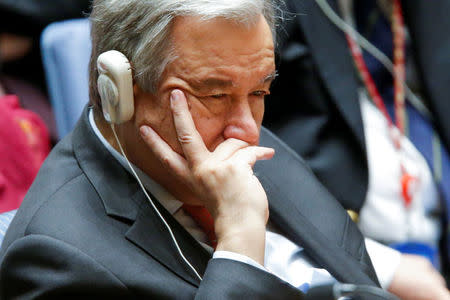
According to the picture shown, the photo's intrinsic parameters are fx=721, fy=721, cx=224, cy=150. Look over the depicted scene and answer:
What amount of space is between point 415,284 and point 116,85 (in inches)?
27.8

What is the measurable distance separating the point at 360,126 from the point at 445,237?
382 millimetres

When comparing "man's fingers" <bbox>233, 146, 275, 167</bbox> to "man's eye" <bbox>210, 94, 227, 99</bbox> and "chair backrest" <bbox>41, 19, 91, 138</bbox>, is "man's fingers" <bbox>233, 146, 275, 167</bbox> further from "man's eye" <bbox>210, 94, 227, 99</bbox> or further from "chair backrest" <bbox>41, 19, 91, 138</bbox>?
"chair backrest" <bbox>41, 19, 91, 138</bbox>

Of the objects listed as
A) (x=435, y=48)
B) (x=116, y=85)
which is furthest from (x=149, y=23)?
(x=435, y=48)

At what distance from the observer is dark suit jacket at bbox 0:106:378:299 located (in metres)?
0.98

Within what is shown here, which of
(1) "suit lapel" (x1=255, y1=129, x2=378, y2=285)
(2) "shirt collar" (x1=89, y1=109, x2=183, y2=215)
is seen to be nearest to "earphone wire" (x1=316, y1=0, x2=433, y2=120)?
(1) "suit lapel" (x1=255, y1=129, x2=378, y2=285)

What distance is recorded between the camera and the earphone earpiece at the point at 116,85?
99 cm

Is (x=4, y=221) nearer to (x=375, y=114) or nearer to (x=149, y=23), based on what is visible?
(x=149, y=23)

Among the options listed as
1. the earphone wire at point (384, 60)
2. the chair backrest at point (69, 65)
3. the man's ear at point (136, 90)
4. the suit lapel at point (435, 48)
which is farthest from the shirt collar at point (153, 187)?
the suit lapel at point (435, 48)

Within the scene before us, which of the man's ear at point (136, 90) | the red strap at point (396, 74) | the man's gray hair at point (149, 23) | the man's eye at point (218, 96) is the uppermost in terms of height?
the man's gray hair at point (149, 23)

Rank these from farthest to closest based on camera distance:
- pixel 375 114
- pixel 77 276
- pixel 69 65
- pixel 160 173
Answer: pixel 375 114 → pixel 69 65 → pixel 160 173 → pixel 77 276

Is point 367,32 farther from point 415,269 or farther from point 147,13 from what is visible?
point 147,13

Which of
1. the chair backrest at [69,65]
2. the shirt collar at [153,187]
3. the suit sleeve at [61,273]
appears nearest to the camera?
the suit sleeve at [61,273]

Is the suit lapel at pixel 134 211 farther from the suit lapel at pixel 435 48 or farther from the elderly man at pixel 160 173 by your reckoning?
the suit lapel at pixel 435 48

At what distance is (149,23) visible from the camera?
1.00m
